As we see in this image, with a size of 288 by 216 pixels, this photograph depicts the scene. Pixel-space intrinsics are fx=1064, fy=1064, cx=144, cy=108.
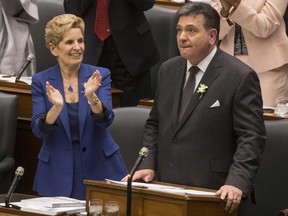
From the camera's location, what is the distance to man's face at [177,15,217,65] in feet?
13.6

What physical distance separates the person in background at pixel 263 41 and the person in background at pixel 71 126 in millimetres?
1093

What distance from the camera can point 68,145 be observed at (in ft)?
15.7

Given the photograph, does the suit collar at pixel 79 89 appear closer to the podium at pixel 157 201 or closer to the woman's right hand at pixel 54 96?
the woman's right hand at pixel 54 96

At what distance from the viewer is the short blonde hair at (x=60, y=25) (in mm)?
4805

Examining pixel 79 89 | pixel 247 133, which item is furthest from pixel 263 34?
pixel 247 133

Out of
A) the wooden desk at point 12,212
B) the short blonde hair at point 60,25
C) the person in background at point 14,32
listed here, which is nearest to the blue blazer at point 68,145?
the short blonde hair at point 60,25

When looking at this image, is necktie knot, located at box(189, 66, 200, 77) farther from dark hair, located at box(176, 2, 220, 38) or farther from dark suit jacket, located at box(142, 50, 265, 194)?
dark hair, located at box(176, 2, 220, 38)

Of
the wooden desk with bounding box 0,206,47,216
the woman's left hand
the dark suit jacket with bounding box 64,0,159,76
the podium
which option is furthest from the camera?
the dark suit jacket with bounding box 64,0,159,76

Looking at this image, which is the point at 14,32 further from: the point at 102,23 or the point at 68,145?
the point at 68,145

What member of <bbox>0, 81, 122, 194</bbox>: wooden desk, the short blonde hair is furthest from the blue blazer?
<bbox>0, 81, 122, 194</bbox>: wooden desk

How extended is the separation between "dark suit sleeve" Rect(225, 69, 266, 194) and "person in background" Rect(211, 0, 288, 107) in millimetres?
1481

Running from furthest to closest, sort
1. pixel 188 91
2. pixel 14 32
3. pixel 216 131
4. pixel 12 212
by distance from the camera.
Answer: pixel 14 32, pixel 188 91, pixel 216 131, pixel 12 212

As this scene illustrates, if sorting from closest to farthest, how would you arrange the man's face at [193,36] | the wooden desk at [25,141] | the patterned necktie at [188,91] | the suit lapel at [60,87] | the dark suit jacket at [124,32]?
the man's face at [193,36] < the patterned necktie at [188,91] < the suit lapel at [60,87] < the wooden desk at [25,141] < the dark suit jacket at [124,32]

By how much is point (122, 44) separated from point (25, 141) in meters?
0.80
